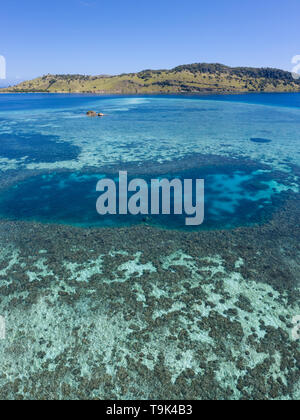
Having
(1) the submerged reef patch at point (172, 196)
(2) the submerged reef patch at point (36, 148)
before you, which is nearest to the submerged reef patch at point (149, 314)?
(1) the submerged reef patch at point (172, 196)

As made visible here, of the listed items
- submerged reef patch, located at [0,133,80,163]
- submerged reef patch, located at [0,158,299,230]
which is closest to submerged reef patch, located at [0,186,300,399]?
submerged reef patch, located at [0,158,299,230]

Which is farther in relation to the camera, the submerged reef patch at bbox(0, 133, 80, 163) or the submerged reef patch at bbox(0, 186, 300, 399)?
the submerged reef patch at bbox(0, 133, 80, 163)

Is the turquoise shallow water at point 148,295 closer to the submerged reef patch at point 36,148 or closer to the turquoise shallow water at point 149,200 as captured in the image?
the turquoise shallow water at point 149,200

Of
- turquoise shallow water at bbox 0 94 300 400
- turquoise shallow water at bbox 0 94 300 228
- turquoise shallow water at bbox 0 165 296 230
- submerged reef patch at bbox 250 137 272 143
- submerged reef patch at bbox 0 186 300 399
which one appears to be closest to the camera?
submerged reef patch at bbox 0 186 300 399

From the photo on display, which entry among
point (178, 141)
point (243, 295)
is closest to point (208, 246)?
point (243, 295)

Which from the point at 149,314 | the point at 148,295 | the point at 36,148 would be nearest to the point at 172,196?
the point at 148,295

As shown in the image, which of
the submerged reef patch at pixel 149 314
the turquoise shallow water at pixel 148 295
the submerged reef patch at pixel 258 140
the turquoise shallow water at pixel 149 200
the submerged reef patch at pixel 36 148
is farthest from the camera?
the submerged reef patch at pixel 258 140

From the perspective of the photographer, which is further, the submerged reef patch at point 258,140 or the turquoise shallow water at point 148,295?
the submerged reef patch at point 258,140

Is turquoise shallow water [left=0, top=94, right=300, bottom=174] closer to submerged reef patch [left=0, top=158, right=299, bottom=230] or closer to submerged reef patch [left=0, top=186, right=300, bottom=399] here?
submerged reef patch [left=0, top=158, right=299, bottom=230]

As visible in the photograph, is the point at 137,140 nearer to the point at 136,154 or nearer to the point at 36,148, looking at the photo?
the point at 136,154

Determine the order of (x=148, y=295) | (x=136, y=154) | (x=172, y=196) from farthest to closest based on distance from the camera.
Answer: (x=136, y=154) < (x=172, y=196) < (x=148, y=295)

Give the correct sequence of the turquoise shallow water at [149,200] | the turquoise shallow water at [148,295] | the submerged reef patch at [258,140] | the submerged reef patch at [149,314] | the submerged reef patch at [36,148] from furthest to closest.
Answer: the submerged reef patch at [258,140], the submerged reef patch at [36,148], the turquoise shallow water at [149,200], the turquoise shallow water at [148,295], the submerged reef patch at [149,314]
